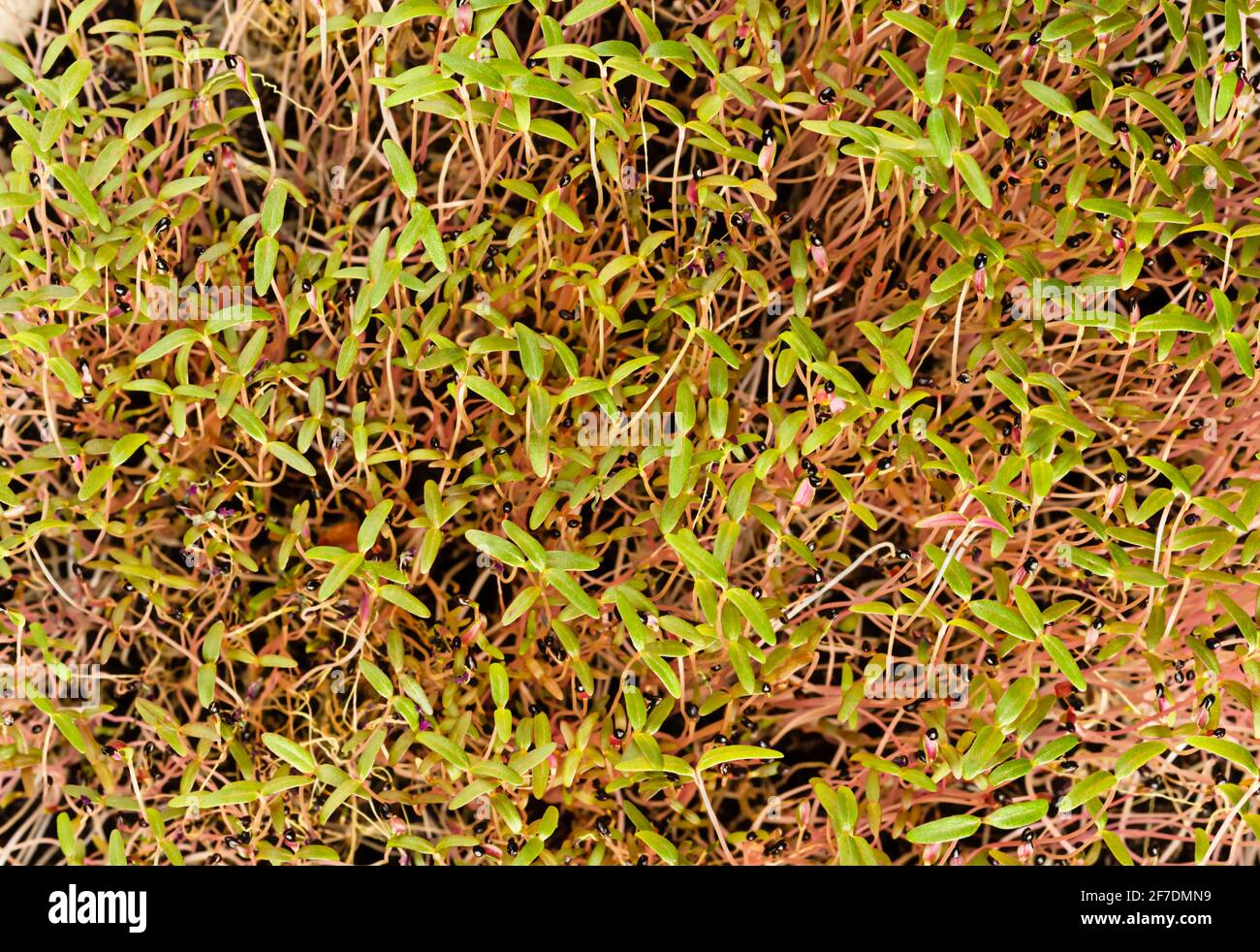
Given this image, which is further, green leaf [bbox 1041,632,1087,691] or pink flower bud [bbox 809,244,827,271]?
pink flower bud [bbox 809,244,827,271]

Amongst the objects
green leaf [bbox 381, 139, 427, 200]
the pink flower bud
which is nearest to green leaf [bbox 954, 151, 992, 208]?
the pink flower bud

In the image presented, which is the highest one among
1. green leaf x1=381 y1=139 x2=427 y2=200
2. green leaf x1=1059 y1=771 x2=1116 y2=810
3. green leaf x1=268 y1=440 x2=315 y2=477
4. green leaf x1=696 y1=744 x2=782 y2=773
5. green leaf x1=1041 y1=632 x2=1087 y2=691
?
green leaf x1=381 y1=139 x2=427 y2=200

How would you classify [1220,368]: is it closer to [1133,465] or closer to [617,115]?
[1133,465]

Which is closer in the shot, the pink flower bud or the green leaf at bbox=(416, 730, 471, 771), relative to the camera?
→ the green leaf at bbox=(416, 730, 471, 771)

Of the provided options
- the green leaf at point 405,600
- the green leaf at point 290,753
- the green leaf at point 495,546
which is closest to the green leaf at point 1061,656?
the green leaf at point 495,546

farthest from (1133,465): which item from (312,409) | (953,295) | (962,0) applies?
(312,409)

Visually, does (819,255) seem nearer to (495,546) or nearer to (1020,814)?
(495,546)

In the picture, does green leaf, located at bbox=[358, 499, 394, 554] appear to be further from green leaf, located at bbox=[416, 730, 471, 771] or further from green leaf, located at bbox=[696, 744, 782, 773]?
green leaf, located at bbox=[696, 744, 782, 773]

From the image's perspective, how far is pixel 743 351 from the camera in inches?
50.6

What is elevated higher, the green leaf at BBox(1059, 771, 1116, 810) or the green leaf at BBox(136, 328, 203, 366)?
the green leaf at BBox(136, 328, 203, 366)

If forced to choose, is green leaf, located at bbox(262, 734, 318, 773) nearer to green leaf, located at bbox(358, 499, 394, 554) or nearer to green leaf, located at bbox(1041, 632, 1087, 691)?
green leaf, located at bbox(358, 499, 394, 554)

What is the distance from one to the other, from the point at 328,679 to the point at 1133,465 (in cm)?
119

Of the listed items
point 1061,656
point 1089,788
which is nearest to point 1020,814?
point 1089,788

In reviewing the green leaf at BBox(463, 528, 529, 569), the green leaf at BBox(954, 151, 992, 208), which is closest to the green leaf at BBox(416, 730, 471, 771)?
the green leaf at BBox(463, 528, 529, 569)
